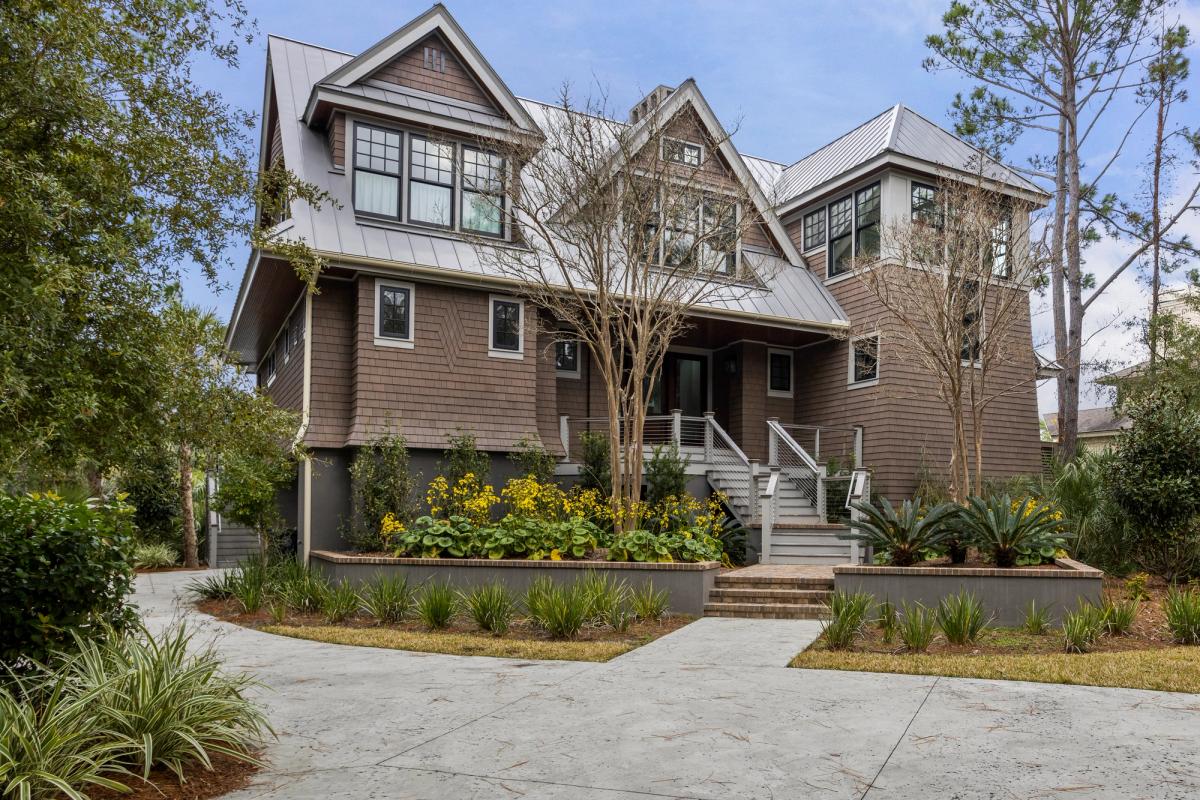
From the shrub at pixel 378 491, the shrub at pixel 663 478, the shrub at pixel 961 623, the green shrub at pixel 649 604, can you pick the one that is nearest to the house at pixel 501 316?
the shrub at pixel 378 491

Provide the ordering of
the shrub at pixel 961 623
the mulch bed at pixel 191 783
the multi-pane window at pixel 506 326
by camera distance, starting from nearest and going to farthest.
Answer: the mulch bed at pixel 191 783
the shrub at pixel 961 623
the multi-pane window at pixel 506 326

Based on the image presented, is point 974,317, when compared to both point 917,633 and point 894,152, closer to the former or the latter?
point 894,152

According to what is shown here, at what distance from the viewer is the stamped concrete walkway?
4.55m

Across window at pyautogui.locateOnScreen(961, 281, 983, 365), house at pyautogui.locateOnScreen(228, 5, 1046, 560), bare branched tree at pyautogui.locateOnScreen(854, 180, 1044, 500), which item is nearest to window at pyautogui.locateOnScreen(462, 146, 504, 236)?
house at pyautogui.locateOnScreen(228, 5, 1046, 560)

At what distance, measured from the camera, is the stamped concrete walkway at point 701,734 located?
455 centimetres

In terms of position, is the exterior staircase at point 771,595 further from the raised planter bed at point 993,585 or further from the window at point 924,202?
the window at point 924,202

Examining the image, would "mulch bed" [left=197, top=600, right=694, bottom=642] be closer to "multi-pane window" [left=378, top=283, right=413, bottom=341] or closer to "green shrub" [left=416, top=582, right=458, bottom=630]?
"green shrub" [left=416, top=582, right=458, bottom=630]

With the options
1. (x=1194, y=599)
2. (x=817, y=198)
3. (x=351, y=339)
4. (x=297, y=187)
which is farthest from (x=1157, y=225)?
(x=297, y=187)

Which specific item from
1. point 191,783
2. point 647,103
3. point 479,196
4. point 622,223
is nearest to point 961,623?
point 191,783

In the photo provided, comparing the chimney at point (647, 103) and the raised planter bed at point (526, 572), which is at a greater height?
the chimney at point (647, 103)

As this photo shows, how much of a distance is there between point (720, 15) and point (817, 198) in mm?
5828

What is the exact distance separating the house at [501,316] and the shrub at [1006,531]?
13.7ft

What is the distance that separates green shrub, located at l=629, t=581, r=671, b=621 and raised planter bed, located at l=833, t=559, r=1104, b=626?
2.15 m

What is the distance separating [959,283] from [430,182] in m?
9.33
